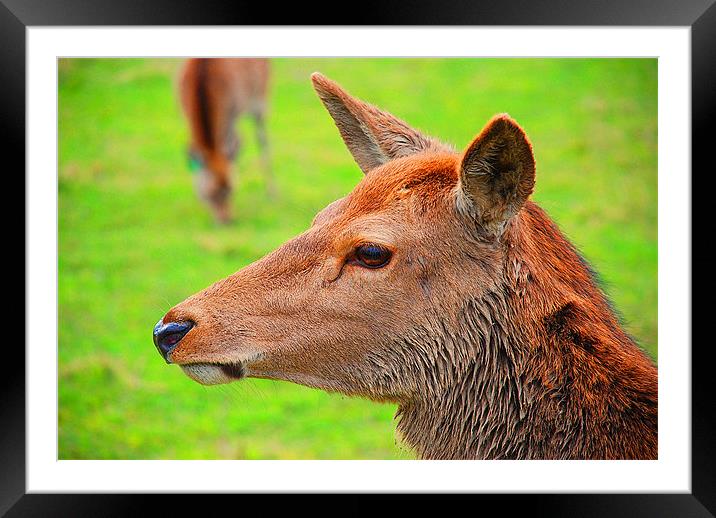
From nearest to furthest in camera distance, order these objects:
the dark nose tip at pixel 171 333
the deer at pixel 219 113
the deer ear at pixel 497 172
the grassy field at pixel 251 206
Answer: the deer ear at pixel 497 172, the dark nose tip at pixel 171 333, the grassy field at pixel 251 206, the deer at pixel 219 113

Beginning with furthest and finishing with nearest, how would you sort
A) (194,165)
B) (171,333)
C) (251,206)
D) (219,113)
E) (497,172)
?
(219,113)
(251,206)
(194,165)
(171,333)
(497,172)

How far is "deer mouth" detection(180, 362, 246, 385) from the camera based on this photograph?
4039 millimetres

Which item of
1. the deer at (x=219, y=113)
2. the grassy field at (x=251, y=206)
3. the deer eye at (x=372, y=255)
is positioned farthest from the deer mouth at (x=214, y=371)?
the deer at (x=219, y=113)

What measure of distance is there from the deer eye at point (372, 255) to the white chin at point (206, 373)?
30.3 inches

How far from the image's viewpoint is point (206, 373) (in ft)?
13.3

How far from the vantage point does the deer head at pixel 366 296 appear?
4.01 metres

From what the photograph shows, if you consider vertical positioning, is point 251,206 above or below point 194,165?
below

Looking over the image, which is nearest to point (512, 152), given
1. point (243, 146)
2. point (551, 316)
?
point (551, 316)

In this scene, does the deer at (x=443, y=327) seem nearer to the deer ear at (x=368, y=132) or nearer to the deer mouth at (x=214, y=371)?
the deer mouth at (x=214, y=371)

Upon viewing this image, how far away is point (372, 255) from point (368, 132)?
0.82 m
